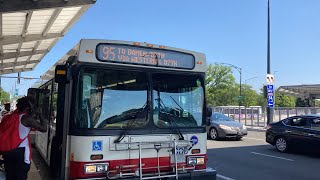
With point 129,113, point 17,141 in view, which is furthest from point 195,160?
point 17,141

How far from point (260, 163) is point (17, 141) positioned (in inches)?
327

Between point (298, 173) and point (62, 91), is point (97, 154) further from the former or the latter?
point (298, 173)

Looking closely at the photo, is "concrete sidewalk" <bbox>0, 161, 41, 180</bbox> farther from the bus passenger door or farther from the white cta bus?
the white cta bus

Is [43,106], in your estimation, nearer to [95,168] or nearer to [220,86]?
[95,168]

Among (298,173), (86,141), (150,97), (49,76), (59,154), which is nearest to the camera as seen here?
(86,141)

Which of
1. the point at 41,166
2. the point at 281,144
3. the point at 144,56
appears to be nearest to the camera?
the point at 144,56

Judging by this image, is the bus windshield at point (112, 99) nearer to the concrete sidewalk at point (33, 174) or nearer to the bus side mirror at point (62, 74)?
the bus side mirror at point (62, 74)

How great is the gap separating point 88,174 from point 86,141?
1.59ft

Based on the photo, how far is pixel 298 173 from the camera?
33.5 ft

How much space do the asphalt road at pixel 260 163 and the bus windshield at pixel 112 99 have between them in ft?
14.3

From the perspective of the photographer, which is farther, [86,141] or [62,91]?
[62,91]

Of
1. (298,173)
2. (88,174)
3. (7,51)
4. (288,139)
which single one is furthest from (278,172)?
(7,51)

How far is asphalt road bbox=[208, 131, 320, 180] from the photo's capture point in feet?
32.1

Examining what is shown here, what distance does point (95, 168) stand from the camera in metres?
5.56
